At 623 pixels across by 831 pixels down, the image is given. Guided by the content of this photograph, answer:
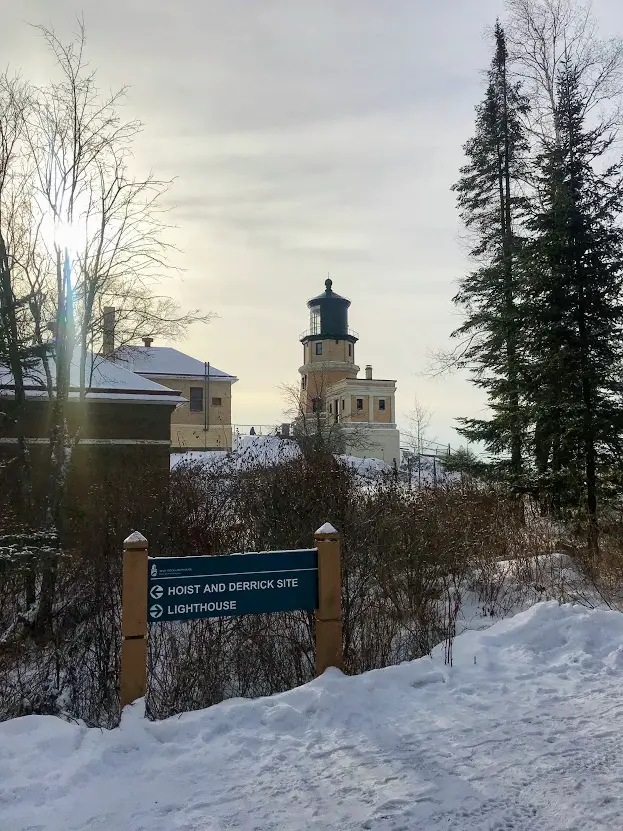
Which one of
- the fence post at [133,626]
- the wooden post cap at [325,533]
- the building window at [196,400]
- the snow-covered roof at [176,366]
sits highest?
the snow-covered roof at [176,366]

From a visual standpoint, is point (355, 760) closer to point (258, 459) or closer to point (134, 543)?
point (134, 543)

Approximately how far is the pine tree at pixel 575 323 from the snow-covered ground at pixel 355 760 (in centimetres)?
633

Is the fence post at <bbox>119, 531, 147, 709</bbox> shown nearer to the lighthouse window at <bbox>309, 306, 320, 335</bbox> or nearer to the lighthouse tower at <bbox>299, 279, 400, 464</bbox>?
the lighthouse tower at <bbox>299, 279, 400, 464</bbox>

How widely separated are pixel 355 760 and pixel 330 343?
180 ft

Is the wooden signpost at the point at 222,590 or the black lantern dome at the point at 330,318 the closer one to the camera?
the wooden signpost at the point at 222,590

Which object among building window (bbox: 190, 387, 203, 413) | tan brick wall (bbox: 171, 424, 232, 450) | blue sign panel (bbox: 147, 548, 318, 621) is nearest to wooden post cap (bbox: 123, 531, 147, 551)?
blue sign panel (bbox: 147, 548, 318, 621)

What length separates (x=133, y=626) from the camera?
4641 mm

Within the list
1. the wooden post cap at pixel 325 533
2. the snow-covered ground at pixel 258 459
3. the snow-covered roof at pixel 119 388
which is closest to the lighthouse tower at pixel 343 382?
the snow-covered roof at pixel 119 388

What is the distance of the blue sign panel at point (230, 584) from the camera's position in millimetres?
4762

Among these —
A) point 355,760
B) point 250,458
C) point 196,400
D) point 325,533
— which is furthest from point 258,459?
Result: point 196,400

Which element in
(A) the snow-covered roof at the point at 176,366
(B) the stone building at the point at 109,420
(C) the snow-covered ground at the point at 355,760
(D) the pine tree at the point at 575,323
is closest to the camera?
(C) the snow-covered ground at the point at 355,760

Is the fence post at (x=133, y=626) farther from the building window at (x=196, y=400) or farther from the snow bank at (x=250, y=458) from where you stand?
the building window at (x=196, y=400)

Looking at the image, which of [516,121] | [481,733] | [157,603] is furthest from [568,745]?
[516,121]

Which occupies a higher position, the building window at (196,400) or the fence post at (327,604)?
the building window at (196,400)
